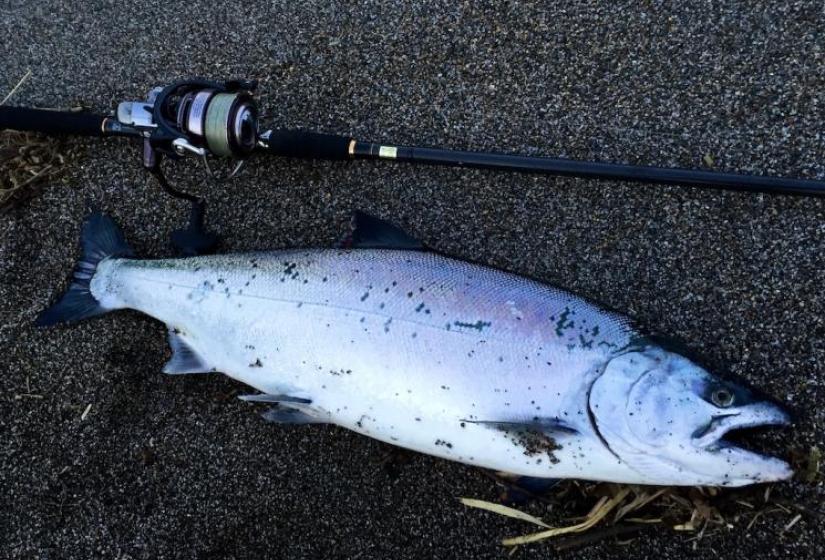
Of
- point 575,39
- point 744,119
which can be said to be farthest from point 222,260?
point 744,119

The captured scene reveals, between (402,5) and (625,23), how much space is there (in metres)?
0.96

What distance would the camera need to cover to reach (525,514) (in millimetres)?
2127

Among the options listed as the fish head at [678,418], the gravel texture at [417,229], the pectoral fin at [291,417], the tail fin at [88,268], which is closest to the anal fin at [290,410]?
the pectoral fin at [291,417]

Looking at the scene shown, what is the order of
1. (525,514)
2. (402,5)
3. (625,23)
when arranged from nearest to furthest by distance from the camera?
(525,514) < (625,23) < (402,5)

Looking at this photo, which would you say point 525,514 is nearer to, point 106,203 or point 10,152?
point 106,203

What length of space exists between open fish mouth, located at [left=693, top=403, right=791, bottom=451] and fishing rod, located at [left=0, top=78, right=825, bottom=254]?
81cm

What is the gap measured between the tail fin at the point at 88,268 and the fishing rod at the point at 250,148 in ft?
1.02

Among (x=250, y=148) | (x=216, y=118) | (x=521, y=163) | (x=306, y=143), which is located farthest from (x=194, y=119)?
(x=521, y=163)

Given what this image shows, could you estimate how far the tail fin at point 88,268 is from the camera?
235cm

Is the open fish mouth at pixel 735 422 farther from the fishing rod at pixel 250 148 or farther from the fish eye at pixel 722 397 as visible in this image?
the fishing rod at pixel 250 148

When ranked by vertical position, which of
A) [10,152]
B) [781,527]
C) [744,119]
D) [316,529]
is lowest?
[316,529]

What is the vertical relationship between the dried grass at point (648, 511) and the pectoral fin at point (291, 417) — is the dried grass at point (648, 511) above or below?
below

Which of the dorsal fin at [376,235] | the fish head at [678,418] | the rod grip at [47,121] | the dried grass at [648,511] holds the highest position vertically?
the rod grip at [47,121]

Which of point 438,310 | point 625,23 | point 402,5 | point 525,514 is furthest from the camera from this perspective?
point 402,5
